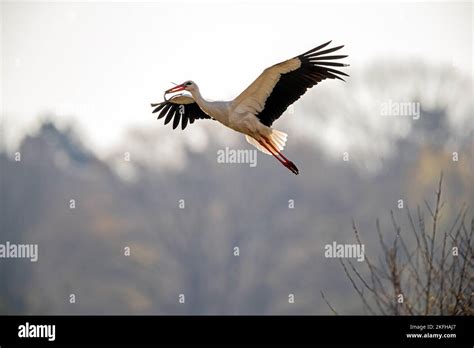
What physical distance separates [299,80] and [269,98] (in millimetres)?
458

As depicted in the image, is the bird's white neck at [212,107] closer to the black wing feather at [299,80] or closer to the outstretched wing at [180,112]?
the black wing feather at [299,80]

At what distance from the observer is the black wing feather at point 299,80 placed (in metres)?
10.1

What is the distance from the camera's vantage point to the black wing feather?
10.1 metres

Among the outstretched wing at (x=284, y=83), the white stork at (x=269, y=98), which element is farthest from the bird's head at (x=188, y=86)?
the outstretched wing at (x=284, y=83)

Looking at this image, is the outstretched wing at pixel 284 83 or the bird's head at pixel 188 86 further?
the bird's head at pixel 188 86

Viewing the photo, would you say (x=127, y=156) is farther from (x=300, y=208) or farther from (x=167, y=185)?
(x=300, y=208)

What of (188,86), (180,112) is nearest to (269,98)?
(188,86)
